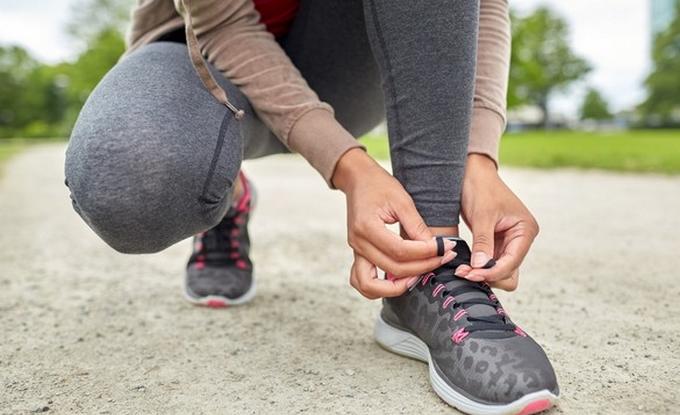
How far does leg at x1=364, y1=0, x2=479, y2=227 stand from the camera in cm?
86

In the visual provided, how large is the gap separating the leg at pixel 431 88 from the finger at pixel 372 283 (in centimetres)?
11

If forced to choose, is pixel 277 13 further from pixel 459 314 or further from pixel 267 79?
pixel 459 314

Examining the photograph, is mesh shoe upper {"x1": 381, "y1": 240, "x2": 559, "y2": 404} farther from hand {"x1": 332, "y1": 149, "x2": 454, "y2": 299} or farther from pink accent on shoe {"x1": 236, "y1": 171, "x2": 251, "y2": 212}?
pink accent on shoe {"x1": 236, "y1": 171, "x2": 251, "y2": 212}

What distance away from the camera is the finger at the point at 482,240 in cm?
83

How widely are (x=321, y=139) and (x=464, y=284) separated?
285 mm

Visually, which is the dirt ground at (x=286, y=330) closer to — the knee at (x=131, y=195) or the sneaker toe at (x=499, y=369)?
the sneaker toe at (x=499, y=369)

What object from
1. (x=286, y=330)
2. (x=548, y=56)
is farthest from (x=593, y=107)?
(x=286, y=330)

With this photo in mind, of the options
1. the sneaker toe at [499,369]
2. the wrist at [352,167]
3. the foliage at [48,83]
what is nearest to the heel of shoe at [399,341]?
the sneaker toe at [499,369]

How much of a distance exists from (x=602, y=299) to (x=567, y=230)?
0.85 meters

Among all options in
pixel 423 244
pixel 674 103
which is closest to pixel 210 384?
pixel 423 244

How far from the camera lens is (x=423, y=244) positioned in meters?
0.79

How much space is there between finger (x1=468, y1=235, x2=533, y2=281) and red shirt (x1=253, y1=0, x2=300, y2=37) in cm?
61

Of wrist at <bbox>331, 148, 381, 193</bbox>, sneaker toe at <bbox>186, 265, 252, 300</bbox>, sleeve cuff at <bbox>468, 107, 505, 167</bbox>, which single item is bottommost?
sneaker toe at <bbox>186, 265, 252, 300</bbox>

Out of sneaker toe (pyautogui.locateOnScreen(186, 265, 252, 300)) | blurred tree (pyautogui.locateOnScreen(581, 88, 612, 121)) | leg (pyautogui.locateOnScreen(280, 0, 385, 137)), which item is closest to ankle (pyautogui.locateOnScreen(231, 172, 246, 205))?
sneaker toe (pyautogui.locateOnScreen(186, 265, 252, 300))
